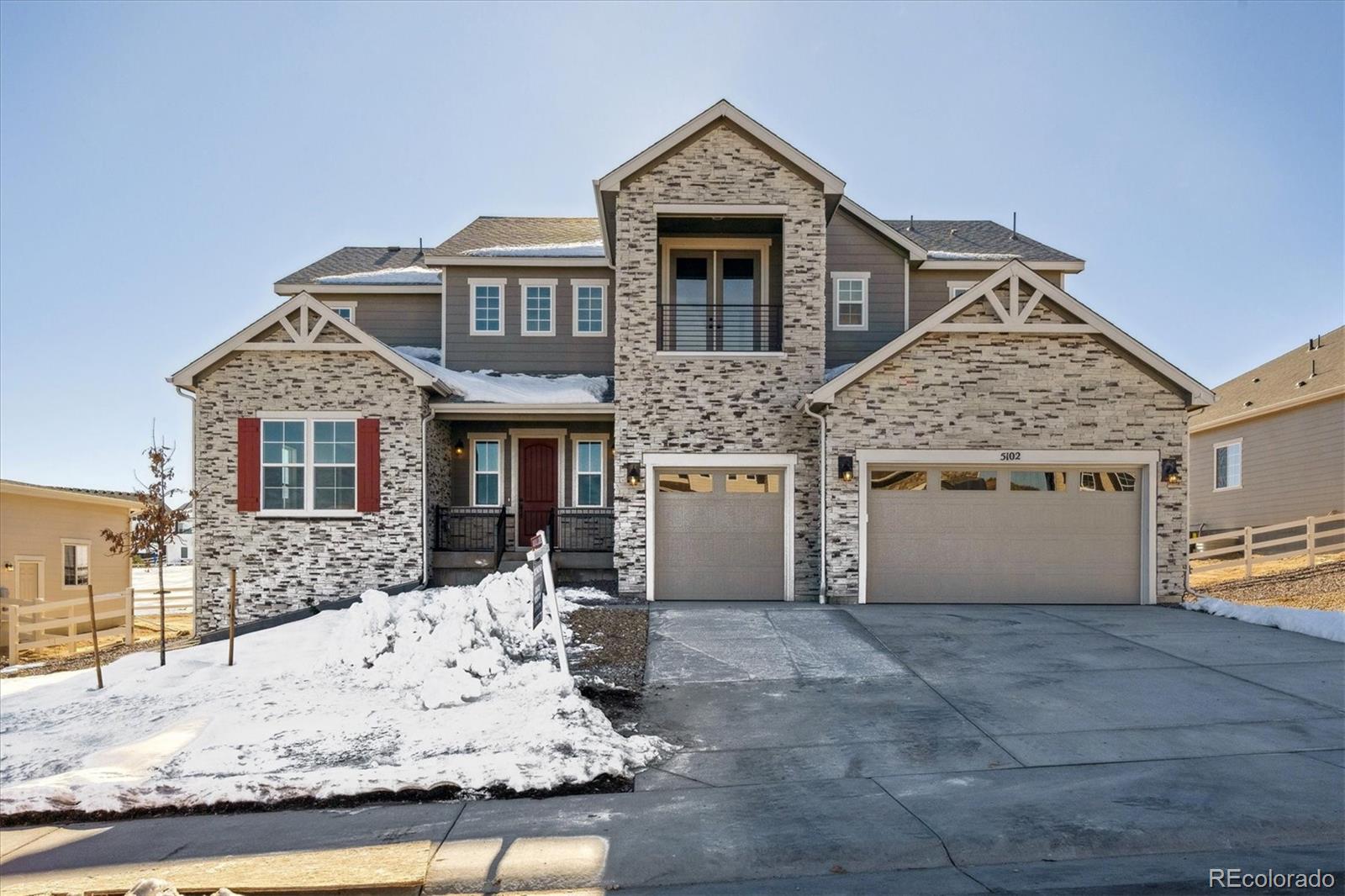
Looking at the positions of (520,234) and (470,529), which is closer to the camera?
(470,529)

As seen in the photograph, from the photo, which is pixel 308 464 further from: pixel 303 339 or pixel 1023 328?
pixel 1023 328

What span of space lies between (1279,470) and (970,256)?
1041cm

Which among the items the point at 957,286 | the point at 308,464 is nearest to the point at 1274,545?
the point at 957,286

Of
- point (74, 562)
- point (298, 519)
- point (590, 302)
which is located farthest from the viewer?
point (74, 562)

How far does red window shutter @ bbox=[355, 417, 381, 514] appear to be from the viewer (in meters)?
15.1

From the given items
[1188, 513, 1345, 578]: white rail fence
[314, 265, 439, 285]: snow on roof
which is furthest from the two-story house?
[1188, 513, 1345, 578]: white rail fence

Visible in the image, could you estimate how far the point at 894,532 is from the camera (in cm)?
1390

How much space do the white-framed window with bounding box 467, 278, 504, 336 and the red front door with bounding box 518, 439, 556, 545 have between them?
2.81 metres

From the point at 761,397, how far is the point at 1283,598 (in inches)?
398

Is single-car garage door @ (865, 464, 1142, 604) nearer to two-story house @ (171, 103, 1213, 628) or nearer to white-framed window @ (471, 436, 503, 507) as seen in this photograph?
two-story house @ (171, 103, 1213, 628)

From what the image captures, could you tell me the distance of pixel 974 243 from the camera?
20562 millimetres

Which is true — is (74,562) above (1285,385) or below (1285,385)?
below

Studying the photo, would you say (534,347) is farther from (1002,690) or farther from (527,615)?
(1002,690)

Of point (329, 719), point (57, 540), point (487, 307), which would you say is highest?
point (487, 307)
